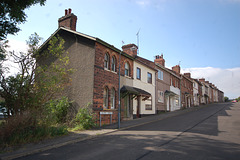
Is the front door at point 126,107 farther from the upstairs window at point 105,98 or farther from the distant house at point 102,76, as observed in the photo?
the upstairs window at point 105,98

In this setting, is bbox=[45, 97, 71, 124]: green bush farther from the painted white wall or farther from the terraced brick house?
the painted white wall

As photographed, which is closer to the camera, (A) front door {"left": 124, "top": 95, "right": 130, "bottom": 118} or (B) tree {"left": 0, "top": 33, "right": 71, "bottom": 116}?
(B) tree {"left": 0, "top": 33, "right": 71, "bottom": 116}

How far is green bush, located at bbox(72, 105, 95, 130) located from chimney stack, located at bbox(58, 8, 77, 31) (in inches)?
318

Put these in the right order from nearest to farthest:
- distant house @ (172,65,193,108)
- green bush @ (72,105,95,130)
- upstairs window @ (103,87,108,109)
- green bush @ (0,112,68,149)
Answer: green bush @ (0,112,68,149) < green bush @ (72,105,95,130) < upstairs window @ (103,87,108,109) < distant house @ (172,65,193,108)

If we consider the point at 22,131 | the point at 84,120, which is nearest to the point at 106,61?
the point at 84,120

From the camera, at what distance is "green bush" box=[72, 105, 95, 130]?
12.5 metres

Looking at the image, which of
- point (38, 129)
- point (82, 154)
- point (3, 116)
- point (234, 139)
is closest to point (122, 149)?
point (82, 154)

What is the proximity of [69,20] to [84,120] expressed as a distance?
959 cm

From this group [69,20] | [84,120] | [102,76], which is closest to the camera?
[84,120]

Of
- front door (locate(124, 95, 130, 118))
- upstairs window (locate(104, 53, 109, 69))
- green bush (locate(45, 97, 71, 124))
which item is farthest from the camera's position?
front door (locate(124, 95, 130, 118))

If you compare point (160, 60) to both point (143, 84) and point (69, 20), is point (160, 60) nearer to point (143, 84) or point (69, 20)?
point (143, 84)

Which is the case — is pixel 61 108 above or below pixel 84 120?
above

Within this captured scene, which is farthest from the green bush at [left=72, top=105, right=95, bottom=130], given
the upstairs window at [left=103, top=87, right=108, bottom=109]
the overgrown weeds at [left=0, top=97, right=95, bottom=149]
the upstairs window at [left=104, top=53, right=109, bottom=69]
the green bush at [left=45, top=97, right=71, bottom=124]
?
the upstairs window at [left=104, top=53, right=109, bottom=69]

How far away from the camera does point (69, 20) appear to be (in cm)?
1664
